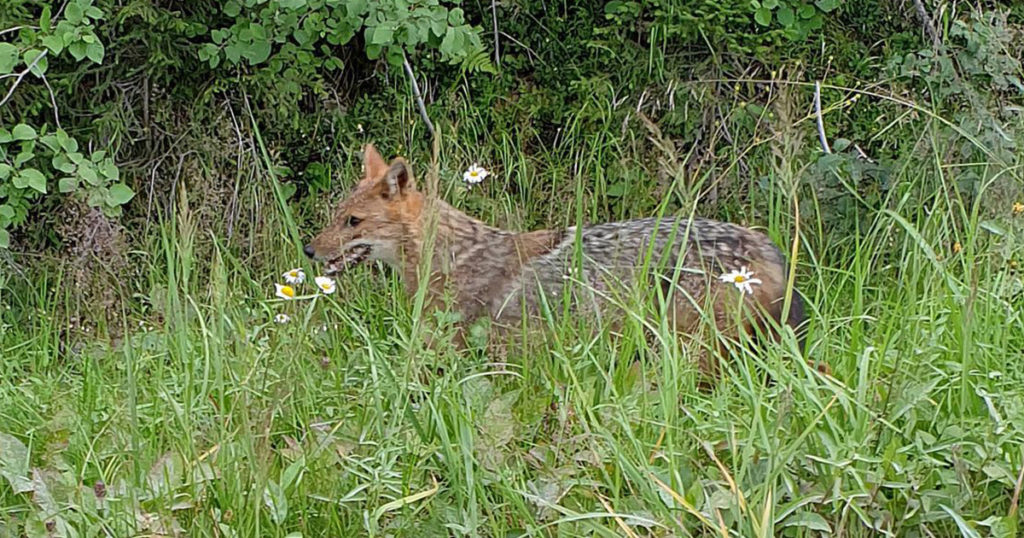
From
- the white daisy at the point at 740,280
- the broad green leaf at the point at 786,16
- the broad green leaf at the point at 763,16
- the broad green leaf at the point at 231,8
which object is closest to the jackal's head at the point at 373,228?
the broad green leaf at the point at 231,8

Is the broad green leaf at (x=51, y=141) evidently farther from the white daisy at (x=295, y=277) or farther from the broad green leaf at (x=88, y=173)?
the white daisy at (x=295, y=277)

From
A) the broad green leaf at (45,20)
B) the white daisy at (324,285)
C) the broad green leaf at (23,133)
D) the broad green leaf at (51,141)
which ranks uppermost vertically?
the broad green leaf at (45,20)

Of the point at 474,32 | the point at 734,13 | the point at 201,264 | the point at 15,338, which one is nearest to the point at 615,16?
the point at 734,13

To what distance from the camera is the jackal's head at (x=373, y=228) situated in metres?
5.17

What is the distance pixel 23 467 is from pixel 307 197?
325 centimetres

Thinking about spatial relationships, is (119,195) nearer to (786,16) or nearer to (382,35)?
(382,35)

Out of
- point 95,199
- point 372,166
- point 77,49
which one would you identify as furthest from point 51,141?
point 372,166

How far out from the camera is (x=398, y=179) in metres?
5.18

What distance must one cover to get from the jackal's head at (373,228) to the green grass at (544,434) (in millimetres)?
950

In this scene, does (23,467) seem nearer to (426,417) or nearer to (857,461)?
(426,417)

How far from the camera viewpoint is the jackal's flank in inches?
174

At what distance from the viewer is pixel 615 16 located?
645 cm

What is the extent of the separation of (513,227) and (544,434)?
5.46 feet

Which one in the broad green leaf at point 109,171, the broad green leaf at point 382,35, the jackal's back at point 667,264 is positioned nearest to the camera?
the jackal's back at point 667,264
